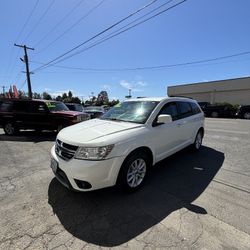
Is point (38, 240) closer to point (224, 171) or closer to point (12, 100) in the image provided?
point (224, 171)

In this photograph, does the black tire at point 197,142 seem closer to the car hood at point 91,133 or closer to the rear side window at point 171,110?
the rear side window at point 171,110

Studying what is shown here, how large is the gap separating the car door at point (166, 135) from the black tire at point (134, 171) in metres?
0.45

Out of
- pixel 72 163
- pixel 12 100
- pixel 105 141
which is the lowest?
pixel 72 163

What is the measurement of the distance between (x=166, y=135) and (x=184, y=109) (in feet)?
4.76

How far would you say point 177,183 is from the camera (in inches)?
157

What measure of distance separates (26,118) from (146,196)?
7.84 metres

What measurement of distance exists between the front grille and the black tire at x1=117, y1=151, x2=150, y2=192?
85 centimetres

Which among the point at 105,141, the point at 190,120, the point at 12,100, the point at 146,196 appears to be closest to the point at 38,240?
the point at 105,141

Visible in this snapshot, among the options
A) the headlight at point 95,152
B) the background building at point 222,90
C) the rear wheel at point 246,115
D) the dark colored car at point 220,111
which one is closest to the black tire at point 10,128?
the headlight at point 95,152

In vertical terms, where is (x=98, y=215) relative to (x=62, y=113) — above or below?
below

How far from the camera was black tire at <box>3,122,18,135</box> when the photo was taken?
9.48 m

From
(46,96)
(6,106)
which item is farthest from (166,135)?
(46,96)

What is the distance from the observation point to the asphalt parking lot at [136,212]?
2441mm

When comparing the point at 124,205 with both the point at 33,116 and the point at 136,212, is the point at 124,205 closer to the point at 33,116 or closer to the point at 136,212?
the point at 136,212
